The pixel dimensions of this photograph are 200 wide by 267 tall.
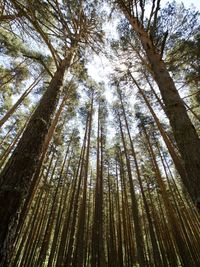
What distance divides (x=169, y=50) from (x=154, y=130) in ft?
21.5

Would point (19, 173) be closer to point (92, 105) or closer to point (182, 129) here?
point (182, 129)

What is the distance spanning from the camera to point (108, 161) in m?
15.2

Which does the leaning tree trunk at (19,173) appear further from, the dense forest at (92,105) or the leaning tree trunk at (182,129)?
the leaning tree trunk at (182,129)

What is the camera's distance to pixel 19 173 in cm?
231

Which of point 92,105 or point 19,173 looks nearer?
point 19,173

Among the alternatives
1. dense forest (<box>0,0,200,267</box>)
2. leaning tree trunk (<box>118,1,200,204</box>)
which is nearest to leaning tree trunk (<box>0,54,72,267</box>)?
dense forest (<box>0,0,200,267</box>)

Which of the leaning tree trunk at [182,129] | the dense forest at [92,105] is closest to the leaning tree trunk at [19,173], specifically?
the dense forest at [92,105]

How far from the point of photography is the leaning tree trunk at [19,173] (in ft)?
6.21

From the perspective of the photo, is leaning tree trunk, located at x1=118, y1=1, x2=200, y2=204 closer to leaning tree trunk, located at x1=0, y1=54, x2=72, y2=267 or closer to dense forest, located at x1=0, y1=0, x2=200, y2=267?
dense forest, located at x1=0, y1=0, x2=200, y2=267

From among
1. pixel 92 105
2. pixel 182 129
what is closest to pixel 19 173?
pixel 182 129

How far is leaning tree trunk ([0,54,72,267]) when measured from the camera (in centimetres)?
189

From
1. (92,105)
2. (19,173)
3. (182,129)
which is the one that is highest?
(92,105)

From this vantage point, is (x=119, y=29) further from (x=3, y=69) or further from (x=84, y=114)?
(x=84, y=114)

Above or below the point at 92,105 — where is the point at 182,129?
below
